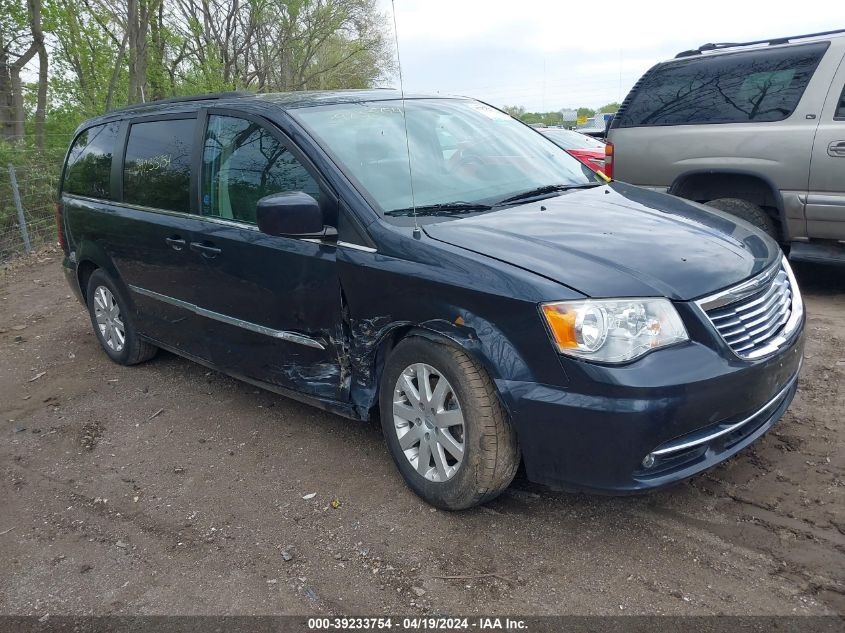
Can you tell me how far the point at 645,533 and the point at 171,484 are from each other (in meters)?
2.29

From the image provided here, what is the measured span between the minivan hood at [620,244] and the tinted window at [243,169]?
2.94 feet

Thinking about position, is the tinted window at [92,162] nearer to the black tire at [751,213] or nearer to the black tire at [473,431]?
the black tire at [473,431]

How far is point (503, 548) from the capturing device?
290 cm

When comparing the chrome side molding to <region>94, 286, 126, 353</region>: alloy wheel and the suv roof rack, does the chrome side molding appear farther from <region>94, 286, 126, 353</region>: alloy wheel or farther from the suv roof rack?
the suv roof rack

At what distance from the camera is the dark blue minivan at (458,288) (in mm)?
2633

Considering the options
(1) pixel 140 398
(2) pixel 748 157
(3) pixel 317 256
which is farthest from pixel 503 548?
(2) pixel 748 157

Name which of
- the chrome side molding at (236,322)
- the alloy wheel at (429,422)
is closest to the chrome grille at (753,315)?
the alloy wheel at (429,422)

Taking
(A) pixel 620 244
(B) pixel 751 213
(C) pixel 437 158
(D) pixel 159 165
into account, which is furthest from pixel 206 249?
(B) pixel 751 213

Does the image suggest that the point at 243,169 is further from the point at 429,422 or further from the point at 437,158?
the point at 429,422

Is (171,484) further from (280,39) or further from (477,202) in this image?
(280,39)

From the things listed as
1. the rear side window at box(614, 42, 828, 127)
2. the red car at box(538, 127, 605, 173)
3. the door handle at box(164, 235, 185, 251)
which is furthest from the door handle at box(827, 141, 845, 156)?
the door handle at box(164, 235, 185, 251)

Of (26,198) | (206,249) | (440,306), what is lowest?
(440,306)

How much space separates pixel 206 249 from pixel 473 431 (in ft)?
6.57

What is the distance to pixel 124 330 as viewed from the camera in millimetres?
5289
